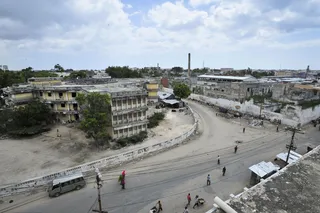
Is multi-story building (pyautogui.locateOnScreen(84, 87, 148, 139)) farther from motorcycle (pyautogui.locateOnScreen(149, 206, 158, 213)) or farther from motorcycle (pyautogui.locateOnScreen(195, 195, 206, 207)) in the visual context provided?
motorcycle (pyautogui.locateOnScreen(195, 195, 206, 207))

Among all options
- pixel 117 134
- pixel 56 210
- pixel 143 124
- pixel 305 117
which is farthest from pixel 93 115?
pixel 305 117

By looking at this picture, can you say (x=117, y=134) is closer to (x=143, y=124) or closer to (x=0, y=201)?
(x=143, y=124)

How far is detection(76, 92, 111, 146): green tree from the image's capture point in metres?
21.2

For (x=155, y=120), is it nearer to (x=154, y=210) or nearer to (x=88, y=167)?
(x=88, y=167)

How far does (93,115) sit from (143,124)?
8339 mm

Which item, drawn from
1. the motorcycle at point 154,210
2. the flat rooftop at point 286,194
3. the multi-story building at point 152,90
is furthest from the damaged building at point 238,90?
the motorcycle at point 154,210

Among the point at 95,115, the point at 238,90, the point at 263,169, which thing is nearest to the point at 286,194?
the point at 263,169

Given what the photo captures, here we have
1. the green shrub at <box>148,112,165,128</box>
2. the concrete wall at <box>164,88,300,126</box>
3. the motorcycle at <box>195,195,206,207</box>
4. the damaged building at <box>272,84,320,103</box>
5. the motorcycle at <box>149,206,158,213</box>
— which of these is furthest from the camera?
the damaged building at <box>272,84,320,103</box>

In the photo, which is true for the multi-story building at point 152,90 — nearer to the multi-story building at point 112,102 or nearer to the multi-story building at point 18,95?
the multi-story building at point 112,102

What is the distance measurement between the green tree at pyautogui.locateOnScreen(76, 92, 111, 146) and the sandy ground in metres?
2.32

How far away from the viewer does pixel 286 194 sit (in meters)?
10.3

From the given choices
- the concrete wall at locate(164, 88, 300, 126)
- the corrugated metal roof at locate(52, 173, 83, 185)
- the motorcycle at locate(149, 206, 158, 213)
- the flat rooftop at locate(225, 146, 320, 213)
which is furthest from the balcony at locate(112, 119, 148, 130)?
the concrete wall at locate(164, 88, 300, 126)

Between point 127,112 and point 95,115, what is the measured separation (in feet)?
16.7

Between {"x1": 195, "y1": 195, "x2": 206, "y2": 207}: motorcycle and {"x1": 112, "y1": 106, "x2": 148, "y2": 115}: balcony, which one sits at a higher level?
{"x1": 112, "y1": 106, "x2": 148, "y2": 115}: balcony
